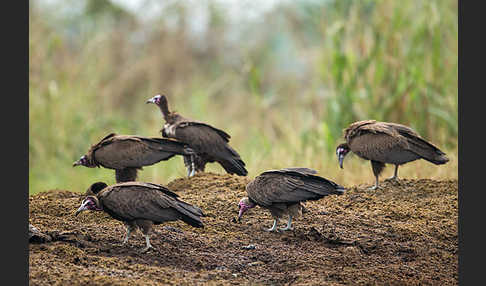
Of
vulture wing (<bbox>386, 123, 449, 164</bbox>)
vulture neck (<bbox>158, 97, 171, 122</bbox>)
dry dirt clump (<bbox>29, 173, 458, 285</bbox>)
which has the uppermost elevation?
vulture neck (<bbox>158, 97, 171, 122</bbox>)

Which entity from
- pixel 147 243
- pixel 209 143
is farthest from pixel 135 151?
pixel 147 243

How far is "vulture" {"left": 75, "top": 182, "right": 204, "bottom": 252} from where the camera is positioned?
4.56 meters

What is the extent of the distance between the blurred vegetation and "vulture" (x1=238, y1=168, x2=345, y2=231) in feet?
6.99

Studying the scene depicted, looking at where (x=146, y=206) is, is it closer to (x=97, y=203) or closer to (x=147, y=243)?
(x=147, y=243)

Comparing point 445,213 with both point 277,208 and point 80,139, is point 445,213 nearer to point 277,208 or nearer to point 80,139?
point 277,208

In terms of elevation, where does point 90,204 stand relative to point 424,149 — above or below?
below

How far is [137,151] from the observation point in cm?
592

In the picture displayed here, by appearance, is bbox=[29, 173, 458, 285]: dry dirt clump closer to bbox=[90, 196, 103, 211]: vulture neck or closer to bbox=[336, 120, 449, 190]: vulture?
bbox=[90, 196, 103, 211]: vulture neck

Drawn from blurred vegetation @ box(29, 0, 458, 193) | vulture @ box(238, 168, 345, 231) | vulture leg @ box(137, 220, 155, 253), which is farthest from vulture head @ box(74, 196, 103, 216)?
blurred vegetation @ box(29, 0, 458, 193)

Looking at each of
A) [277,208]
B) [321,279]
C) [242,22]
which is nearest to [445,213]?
[277,208]

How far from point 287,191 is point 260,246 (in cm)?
48

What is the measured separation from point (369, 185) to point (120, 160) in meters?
2.43

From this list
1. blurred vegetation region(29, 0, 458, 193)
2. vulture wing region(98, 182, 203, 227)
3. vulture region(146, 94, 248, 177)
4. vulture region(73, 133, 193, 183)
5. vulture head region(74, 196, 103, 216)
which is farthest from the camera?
blurred vegetation region(29, 0, 458, 193)

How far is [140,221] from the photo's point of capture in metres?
4.61
